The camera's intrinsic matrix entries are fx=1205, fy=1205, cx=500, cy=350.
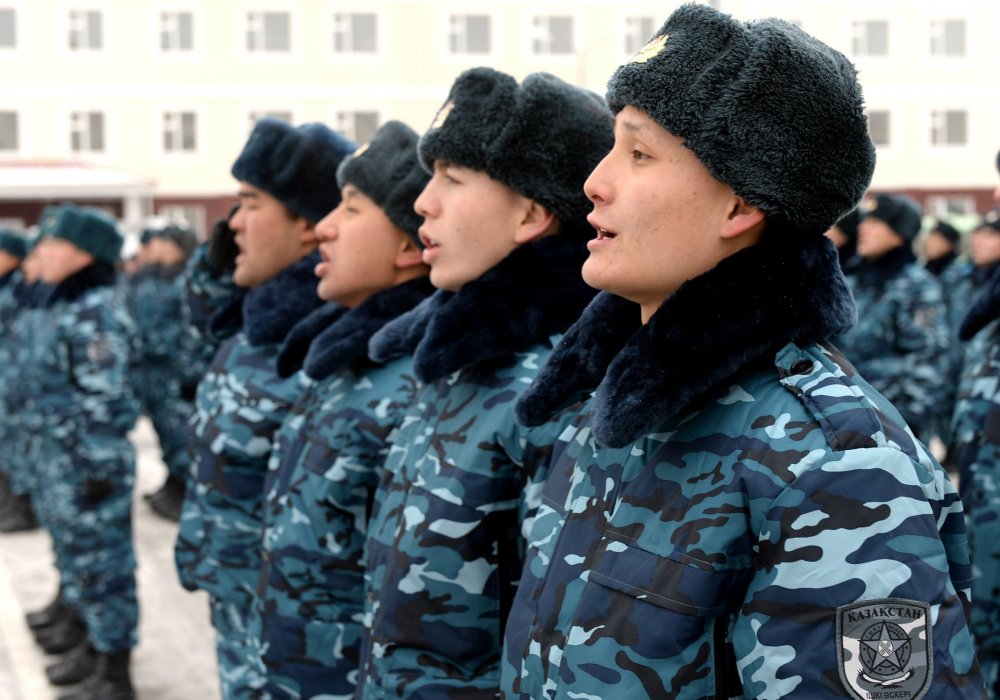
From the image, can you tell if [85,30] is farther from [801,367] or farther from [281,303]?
[801,367]

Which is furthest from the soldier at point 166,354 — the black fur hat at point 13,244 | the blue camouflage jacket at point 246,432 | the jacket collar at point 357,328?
the jacket collar at point 357,328

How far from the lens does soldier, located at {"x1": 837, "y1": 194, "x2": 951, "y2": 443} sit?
6492 millimetres

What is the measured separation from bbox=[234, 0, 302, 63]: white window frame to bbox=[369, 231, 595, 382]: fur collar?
2524 centimetres

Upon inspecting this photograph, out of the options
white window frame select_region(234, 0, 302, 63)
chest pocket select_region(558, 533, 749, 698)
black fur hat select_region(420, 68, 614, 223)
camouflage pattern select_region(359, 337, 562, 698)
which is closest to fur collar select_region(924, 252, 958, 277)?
black fur hat select_region(420, 68, 614, 223)

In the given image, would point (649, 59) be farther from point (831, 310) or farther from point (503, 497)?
point (503, 497)

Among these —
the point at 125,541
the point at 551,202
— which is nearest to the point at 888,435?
the point at 551,202

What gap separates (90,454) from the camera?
215 inches

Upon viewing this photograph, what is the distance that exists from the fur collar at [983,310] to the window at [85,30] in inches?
1023

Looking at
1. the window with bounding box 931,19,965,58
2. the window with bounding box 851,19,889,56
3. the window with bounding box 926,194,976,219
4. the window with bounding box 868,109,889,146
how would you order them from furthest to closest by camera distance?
1. the window with bounding box 926,194,976,219
2. the window with bounding box 868,109,889,146
3. the window with bounding box 931,19,965,58
4. the window with bounding box 851,19,889,56

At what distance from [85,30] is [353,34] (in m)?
5.94

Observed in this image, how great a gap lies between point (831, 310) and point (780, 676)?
1.60ft

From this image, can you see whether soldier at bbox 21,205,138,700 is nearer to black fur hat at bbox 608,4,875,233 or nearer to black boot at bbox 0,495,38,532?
black boot at bbox 0,495,38,532

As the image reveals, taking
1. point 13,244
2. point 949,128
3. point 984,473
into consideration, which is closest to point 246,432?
point 984,473

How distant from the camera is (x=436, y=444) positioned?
239 centimetres
